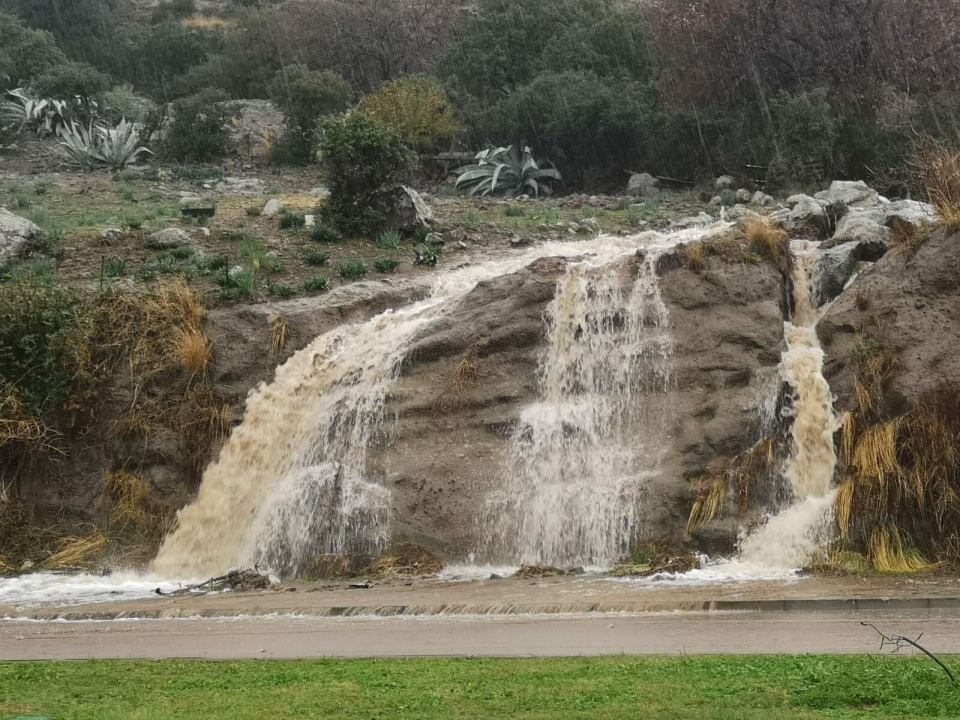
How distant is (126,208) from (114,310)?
9294 mm

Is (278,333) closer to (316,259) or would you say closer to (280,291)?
(280,291)

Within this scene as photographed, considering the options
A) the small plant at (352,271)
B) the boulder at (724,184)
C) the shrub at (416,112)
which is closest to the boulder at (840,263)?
the small plant at (352,271)

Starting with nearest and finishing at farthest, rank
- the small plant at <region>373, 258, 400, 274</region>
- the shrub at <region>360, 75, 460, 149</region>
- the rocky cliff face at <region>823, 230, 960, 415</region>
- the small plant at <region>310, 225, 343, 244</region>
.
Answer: the rocky cliff face at <region>823, 230, 960, 415</region> < the small plant at <region>373, 258, 400, 274</region> < the small plant at <region>310, 225, 343, 244</region> < the shrub at <region>360, 75, 460, 149</region>

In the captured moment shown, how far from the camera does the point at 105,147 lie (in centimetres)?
3262

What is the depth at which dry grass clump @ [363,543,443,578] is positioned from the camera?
13.6m

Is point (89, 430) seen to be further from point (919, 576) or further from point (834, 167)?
point (834, 167)

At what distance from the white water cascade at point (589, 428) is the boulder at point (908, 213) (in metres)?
3.73

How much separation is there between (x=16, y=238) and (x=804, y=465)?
14.7 meters

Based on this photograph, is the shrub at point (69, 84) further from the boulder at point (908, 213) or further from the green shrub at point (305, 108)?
the boulder at point (908, 213)

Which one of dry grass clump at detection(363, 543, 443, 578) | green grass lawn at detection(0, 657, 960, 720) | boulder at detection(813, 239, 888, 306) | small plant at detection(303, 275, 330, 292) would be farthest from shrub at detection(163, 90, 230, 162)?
Answer: green grass lawn at detection(0, 657, 960, 720)

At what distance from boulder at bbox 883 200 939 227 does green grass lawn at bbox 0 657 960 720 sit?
33.4 ft

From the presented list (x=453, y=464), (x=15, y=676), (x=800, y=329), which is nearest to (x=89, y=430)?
(x=453, y=464)

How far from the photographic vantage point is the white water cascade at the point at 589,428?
13.8 meters

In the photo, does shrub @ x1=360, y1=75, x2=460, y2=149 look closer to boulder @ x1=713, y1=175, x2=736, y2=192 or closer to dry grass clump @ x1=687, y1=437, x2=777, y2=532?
boulder @ x1=713, y1=175, x2=736, y2=192
